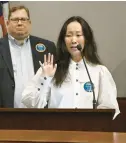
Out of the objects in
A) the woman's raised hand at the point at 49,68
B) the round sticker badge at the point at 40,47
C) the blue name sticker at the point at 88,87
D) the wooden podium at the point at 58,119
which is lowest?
the wooden podium at the point at 58,119

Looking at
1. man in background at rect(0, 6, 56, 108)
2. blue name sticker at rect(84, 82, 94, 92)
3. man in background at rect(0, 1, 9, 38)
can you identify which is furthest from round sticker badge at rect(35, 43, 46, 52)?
man in background at rect(0, 1, 9, 38)

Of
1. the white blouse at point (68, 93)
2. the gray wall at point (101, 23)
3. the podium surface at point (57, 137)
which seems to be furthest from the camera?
the gray wall at point (101, 23)

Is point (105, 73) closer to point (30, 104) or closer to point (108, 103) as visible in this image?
point (108, 103)

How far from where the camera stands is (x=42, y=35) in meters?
3.12

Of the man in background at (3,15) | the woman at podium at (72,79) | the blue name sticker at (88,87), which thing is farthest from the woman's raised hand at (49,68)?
the man in background at (3,15)

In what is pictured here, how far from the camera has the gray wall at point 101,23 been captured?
3076 mm

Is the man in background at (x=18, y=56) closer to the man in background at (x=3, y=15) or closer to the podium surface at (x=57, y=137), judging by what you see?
the man in background at (x=3, y=15)

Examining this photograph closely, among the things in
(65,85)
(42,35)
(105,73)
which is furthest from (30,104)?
(42,35)

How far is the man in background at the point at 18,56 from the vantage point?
88.0 inches

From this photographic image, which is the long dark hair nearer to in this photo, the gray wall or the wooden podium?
the wooden podium

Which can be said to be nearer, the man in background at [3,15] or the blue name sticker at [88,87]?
the blue name sticker at [88,87]

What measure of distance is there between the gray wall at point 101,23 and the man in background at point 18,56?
0.76 meters

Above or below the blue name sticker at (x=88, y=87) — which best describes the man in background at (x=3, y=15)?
above

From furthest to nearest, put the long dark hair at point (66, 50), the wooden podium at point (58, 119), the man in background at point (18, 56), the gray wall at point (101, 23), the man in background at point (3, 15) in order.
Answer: the gray wall at point (101, 23) → the man in background at point (3, 15) → the man in background at point (18, 56) → the long dark hair at point (66, 50) → the wooden podium at point (58, 119)
